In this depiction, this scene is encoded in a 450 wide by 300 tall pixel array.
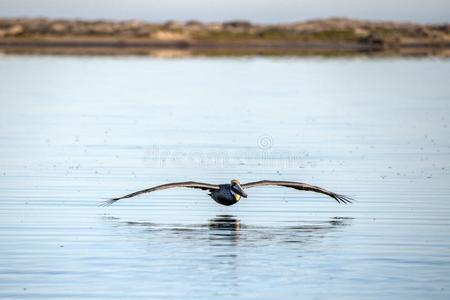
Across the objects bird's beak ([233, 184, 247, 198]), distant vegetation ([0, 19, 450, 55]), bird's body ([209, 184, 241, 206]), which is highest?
distant vegetation ([0, 19, 450, 55])

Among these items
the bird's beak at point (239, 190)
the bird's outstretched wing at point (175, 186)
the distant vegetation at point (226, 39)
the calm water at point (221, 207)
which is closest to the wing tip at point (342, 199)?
the calm water at point (221, 207)

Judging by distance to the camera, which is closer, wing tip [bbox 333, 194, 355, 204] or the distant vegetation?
wing tip [bbox 333, 194, 355, 204]

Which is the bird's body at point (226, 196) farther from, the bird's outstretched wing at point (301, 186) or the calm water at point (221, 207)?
the bird's outstretched wing at point (301, 186)

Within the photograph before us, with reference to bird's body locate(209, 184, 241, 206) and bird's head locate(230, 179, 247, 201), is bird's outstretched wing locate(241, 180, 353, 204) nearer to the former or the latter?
bird's head locate(230, 179, 247, 201)

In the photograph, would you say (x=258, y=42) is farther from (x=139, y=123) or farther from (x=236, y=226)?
(x=236, y=226)

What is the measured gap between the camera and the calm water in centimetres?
1552

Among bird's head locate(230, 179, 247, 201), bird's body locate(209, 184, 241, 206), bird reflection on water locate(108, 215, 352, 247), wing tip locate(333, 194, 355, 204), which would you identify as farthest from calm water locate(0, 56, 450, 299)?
bird's head locate(230, 179, 247, 201)

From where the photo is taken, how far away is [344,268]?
1614 centimetres

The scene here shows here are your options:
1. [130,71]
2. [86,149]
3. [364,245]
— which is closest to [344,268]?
[364,245]

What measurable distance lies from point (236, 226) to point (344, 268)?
3715 millimetres

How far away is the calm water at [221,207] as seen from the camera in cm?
1552

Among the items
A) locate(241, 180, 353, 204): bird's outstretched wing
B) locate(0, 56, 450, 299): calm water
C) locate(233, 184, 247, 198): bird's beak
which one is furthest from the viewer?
locate(233, 184, 247, 198): bird's beak

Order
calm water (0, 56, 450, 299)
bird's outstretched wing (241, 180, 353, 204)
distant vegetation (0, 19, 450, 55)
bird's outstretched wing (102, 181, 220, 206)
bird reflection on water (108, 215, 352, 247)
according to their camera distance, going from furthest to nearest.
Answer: distant vegetation (0, 19, 450, 55)
bird's outstretched wing (241, 180, 353, 204)
bird's outstretched wing (102, 181, 220, 206)
bird reflection on water (108, 215, 352, 247)
calm water (0, 56, 450, 299)

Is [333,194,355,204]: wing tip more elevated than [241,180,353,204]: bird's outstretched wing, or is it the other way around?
[241,180,353,204]: bird's outstretched wing
